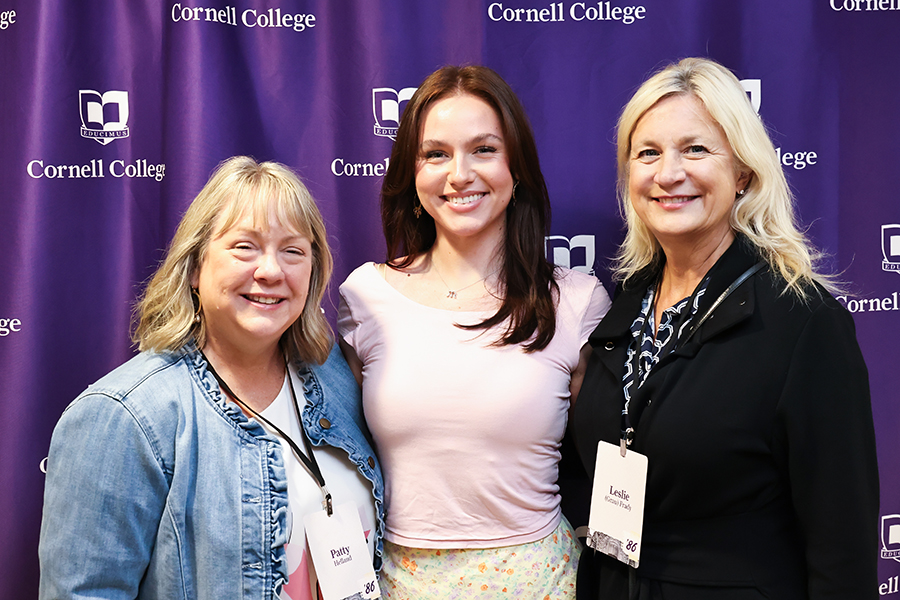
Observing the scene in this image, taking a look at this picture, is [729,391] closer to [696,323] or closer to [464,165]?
[696,323]

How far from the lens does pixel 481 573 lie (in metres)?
1.80

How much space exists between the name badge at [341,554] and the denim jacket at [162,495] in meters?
0.09

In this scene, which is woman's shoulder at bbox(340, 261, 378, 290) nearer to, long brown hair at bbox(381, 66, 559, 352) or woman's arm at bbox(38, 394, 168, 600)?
long brown hair at bbox(381, 66, 559, 352)

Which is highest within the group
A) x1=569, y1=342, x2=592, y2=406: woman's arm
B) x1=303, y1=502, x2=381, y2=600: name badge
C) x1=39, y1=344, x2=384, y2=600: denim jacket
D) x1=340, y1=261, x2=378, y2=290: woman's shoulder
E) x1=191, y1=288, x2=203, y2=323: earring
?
x1=340, y1=261, x2=378, y2=290: woman's shoulder

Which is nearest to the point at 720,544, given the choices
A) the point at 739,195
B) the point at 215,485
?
the point at 739,195

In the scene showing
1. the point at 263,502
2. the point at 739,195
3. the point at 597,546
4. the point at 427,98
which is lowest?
the point at 597,546

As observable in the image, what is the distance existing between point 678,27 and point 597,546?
5.96 feet

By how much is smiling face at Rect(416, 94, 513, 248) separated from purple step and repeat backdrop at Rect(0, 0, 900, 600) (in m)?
0.52

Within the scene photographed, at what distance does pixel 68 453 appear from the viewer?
1.46m

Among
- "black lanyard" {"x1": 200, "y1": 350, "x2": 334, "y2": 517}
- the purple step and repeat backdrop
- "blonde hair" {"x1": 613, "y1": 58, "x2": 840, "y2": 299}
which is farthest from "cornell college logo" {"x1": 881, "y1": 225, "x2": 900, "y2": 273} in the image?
"black lanyard" {"x1": 200, "y1": 350, "x2": 334, "y2": 517}

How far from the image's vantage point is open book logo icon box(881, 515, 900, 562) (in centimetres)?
260

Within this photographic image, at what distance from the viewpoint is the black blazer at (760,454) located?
151cm

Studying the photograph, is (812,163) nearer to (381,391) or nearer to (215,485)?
(381,391)

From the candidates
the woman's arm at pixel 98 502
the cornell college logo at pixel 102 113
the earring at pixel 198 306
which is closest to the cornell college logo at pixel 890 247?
the earring at pixel 198 306
